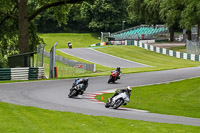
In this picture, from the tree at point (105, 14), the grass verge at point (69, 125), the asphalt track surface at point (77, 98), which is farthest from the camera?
the tree at point (105, 14)

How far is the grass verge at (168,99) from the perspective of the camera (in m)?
16.8

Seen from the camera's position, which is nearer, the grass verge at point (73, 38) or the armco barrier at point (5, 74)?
the armco barrier at point (5, 74)

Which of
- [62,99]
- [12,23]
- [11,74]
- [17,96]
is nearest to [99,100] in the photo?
[62,99]

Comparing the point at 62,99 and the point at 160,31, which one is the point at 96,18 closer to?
the point at 160,31

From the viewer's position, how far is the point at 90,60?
53.2 metres

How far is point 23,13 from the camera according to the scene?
111 ft

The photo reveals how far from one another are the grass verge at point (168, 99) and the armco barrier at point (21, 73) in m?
8.34

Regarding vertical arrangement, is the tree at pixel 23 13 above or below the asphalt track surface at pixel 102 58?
above

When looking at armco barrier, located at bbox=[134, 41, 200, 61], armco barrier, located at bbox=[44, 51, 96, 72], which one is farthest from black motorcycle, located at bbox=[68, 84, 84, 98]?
armco barrier, located at bbox=[134, 41, 200, 61]

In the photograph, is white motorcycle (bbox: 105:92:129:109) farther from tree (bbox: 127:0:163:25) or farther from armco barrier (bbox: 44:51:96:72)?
tree (bbox: 127:0:163:25)

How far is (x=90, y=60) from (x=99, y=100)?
33.5 metres

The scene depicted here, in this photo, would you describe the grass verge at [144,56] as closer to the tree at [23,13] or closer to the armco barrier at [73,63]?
the armco barrier at [73,63]

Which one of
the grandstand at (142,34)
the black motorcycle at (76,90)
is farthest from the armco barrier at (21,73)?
the grandstand at (142,34)

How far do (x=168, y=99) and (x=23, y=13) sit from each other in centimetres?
1786
